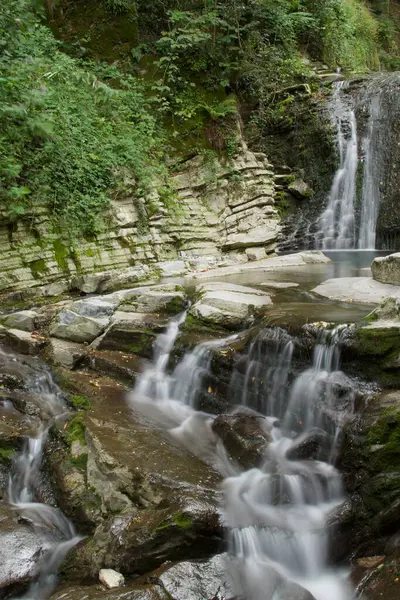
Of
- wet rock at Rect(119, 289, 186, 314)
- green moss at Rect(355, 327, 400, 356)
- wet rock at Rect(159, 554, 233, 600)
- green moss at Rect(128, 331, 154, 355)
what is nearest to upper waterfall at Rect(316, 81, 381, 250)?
wet rock at Rect(119, 289, 186, 314)

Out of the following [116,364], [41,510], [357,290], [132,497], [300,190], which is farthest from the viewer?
[300,190]

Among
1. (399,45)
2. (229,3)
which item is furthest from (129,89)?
(399,45)

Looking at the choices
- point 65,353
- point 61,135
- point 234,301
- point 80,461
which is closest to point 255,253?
point 61,135

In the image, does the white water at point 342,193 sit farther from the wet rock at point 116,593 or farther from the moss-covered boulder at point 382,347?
the wet rock at point 116,593

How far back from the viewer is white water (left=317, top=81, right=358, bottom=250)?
12094 mm

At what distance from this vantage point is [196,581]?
2.93 meters

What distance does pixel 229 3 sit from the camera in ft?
44.8

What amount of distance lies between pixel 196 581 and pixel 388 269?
494 cm

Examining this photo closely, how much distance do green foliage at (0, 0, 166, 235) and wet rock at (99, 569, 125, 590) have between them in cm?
606

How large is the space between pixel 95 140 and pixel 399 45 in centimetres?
2136

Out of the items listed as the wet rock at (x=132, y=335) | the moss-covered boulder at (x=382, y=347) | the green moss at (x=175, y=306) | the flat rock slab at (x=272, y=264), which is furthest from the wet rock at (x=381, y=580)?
the flat rock slab at (x=272, y=264)

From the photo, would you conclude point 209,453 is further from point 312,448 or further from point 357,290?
point 357,290

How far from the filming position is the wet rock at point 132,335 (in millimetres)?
6039

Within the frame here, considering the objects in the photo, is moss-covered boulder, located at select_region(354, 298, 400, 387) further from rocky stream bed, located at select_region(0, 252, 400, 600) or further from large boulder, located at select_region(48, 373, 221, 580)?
large boulder, located at select_region(48, 373, 221, 580)
